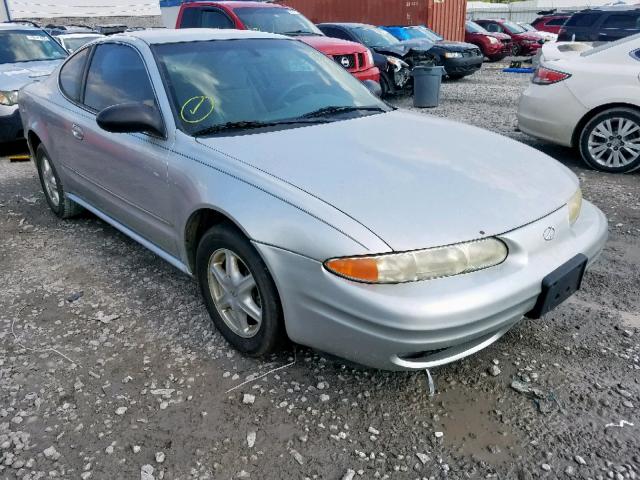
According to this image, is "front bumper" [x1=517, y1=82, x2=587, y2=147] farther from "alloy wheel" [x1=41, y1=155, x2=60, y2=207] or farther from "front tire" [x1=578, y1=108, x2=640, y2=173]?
"alloy wheel" [x1=41, y1=155, x2=60, y2=207]

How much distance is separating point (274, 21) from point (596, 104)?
18.8ft

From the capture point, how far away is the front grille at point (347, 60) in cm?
885

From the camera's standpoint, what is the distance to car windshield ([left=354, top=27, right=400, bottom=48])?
1180 centimetres

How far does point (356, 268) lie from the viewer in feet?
6.81

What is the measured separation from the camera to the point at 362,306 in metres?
2.06

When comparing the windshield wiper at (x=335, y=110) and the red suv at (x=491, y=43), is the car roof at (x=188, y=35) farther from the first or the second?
the red suv at (x=491, y=43)

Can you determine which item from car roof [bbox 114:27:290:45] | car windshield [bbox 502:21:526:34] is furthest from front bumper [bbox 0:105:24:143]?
car windshield [bbox 502:21:526:34]

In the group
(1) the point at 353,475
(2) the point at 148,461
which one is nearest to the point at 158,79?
(2) the point at 148,461

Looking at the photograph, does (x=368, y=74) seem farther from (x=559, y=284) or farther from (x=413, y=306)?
(x=413, y=306)

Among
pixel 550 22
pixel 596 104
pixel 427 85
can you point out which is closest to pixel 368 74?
pixel 427 85

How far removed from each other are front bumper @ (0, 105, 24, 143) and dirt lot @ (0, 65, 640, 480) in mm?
4143

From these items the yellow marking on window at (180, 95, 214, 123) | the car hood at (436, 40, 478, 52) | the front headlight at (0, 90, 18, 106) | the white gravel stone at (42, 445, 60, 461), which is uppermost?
the yellow marking on window at (180, 95, 214, 123)

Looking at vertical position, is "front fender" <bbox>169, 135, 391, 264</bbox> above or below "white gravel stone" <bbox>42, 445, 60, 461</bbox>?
above

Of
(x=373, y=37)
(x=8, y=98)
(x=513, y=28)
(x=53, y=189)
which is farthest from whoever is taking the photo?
(x=513, y=28)
